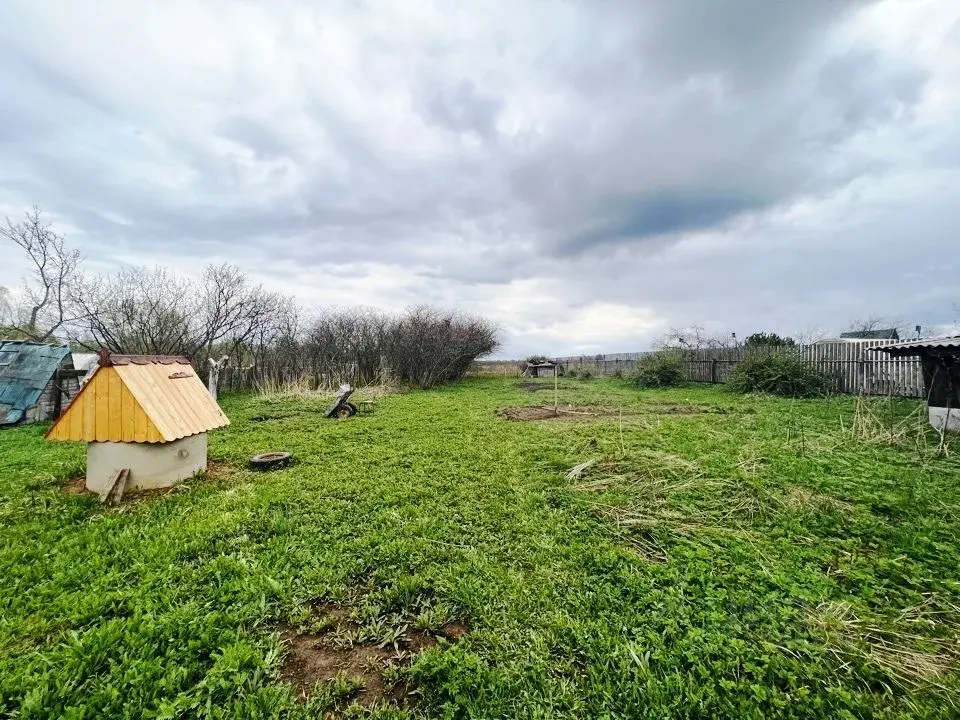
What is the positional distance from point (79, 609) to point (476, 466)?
3680mm

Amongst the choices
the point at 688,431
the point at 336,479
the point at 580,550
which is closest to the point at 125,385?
the point at 336,479

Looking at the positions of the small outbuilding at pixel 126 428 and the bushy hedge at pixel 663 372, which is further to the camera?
the bushy hedge at pixel 663 372

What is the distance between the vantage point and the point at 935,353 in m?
6.87

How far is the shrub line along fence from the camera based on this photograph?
33.8ft

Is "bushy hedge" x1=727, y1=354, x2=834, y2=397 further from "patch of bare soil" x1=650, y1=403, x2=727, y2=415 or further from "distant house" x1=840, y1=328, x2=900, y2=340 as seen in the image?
"distant house" x1=840, y1=328, x2=900, y2=340

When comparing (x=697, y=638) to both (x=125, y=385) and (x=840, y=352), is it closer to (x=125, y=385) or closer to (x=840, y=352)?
(x=125, y=385)

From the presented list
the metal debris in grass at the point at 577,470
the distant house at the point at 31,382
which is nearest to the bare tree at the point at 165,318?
the distant house at the point at 31,382

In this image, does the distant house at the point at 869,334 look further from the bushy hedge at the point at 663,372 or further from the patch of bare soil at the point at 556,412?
the patch of bare soil at the point at 556,412

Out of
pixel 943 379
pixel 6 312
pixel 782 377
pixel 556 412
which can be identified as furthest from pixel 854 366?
pixel 6 312

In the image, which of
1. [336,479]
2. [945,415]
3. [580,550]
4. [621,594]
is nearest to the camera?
[621,594]

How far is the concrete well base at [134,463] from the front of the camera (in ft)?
13.4

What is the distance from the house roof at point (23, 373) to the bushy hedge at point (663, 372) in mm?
17553

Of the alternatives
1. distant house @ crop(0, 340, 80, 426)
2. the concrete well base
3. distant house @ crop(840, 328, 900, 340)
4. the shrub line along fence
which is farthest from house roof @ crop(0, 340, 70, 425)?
distant house @ crop(840, 328, 900, 340)

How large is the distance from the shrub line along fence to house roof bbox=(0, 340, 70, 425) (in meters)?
16.1
